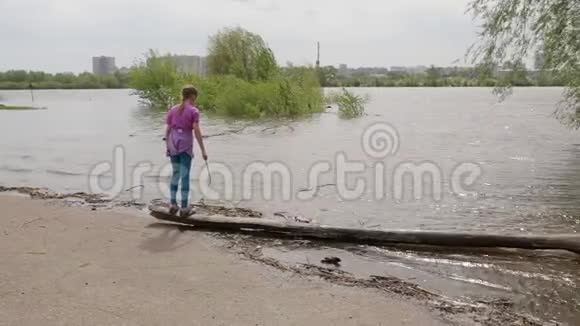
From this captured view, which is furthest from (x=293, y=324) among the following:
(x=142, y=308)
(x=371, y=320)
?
(x=142, y=308)

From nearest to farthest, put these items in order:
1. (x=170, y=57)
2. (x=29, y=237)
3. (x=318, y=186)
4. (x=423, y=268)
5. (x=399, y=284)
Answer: (x=399, y=284) → (x=423, y=268) → (x=29, y=237) → (x=318, y=186) → (x=170, y=57)

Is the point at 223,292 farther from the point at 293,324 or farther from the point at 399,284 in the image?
the point at 399,284

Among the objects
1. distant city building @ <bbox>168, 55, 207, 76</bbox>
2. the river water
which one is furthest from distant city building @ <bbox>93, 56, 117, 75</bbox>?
the river water

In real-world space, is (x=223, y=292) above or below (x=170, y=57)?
below

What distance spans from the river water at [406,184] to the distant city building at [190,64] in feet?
98.5

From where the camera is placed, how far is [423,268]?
744 cm

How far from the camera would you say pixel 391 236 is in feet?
27.2

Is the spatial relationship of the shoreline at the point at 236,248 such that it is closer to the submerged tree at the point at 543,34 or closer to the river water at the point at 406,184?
the river water at the point at 406,184

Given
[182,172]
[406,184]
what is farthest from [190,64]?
[182,172]

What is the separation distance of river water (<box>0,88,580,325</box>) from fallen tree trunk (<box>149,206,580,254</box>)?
0.56ft

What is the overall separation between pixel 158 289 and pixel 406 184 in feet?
32.0

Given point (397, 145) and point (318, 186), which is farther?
point (397, 145)

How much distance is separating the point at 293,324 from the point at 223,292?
1.07 meters

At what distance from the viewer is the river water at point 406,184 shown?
7.28m
